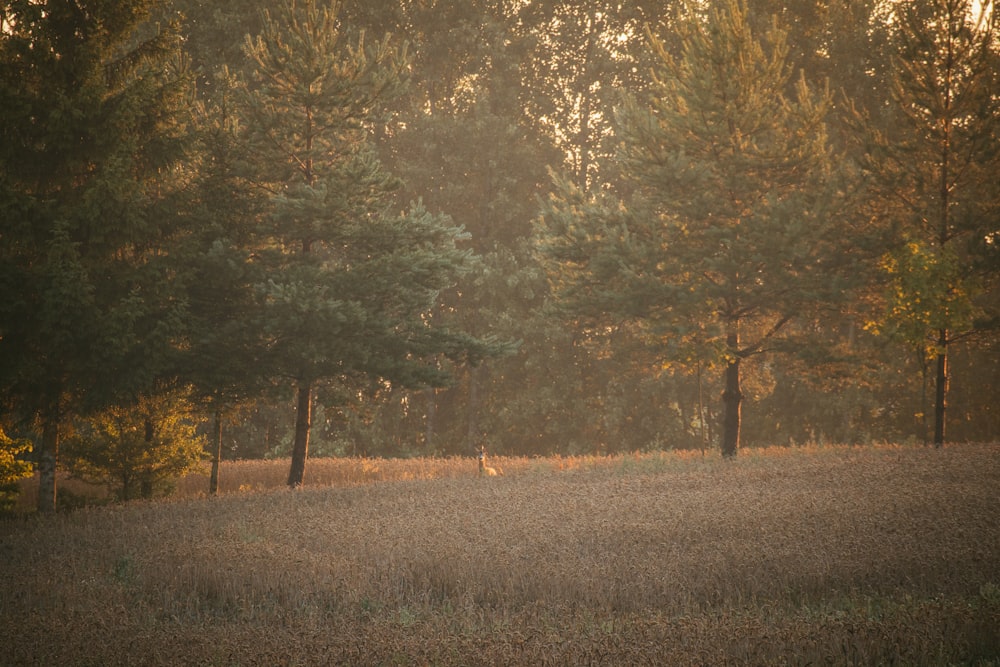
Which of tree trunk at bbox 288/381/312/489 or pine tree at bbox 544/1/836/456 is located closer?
tree trunk at bbox 288/381/312/489

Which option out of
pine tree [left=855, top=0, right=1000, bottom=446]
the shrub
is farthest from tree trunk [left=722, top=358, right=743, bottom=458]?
the shrub

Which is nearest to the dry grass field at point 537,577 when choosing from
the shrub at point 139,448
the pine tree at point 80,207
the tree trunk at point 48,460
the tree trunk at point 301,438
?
the tree trunk at point 48,460

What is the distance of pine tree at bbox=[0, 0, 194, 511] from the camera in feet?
47.7

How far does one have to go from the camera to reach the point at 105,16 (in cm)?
1584

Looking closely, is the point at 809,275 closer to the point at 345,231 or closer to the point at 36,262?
the point at 345,231

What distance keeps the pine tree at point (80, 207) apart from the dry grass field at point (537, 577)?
8.61 feet

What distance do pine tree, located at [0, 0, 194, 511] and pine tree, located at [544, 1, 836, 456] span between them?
10.9m

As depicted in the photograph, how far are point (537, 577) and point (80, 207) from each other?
35.1 ft

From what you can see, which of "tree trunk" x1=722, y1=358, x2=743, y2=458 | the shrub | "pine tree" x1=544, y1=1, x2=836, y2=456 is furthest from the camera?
"tree trunk" x1=722, y1=358, x2=743, y2=458

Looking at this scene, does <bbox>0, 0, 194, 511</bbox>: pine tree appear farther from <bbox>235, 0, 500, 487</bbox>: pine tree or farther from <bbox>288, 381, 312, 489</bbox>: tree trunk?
<bbox>288, 381, 312, 489</bbox>: tree trunk

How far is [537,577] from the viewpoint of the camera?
9.14 meters

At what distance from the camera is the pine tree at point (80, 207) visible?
14539 millimetres

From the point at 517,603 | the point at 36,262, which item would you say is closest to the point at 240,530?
the point at 517,603

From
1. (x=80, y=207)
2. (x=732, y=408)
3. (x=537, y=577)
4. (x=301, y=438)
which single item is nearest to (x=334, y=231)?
(x=301, y=438)
